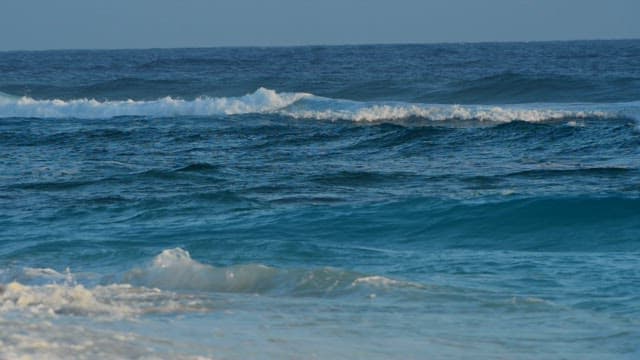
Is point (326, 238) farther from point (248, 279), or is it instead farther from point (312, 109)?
point (312, 109)

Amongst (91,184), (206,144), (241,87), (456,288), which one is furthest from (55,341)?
(241,87)

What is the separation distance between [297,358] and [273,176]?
10.5m

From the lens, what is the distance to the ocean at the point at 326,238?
7.25m

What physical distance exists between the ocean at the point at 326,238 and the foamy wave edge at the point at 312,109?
1.17ft

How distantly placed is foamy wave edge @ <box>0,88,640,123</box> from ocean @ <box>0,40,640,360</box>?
36 centimetres

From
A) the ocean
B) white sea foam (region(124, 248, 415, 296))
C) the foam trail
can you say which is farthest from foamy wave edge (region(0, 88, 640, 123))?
white sea foam (region(124, 248, 415, 296))

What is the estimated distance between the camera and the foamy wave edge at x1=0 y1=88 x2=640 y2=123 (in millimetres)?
27562

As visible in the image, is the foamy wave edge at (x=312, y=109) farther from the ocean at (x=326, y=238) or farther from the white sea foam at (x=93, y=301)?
the white sea foam at (x=93, y=301)

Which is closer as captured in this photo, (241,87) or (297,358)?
(297,358)

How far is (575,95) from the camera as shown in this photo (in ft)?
117

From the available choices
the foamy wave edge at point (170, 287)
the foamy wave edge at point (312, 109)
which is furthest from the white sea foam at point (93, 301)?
the foamy wave edge at point (312, 109)

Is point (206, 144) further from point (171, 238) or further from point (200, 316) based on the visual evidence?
point (200, 316)

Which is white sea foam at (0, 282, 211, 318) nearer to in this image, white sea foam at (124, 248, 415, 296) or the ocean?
the ocean

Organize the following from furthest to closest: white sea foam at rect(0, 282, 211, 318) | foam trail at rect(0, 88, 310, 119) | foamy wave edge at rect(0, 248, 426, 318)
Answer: foam trail at rect(0, 88, 310, 119)
foamy wave edge at rect(0, 248, 426, 318)
white sea foam at rect(0, 282, 211, 318)
